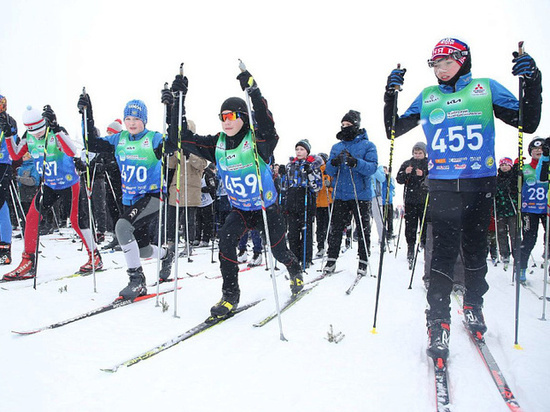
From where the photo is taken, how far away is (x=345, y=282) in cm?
493

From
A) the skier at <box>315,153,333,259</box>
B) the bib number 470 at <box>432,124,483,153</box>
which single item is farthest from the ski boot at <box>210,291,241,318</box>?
the skier at <box>315,153,333,259</box>

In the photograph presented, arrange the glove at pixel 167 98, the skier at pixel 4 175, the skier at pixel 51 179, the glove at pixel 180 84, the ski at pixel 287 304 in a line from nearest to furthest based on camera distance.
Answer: the ski at pixel 287 304 → the glove at pixel 180 84 → the glove at pixel 167 98 → the skier at pixel 51 179 → the skier at pixel 4 175

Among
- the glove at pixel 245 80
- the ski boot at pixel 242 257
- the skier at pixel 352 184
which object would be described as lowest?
the ski boot at pixel 242 257

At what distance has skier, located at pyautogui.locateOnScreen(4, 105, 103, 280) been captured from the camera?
4.91 m

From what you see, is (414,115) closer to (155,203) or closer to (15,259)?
(155,203)

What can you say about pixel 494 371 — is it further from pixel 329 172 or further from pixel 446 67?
pixel 329 172

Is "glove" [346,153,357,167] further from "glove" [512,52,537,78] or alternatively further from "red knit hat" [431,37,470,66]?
"glove" [512,52,537,78]

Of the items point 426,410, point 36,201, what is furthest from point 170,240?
point 426,410

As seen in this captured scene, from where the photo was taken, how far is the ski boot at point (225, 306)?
3.16 metres

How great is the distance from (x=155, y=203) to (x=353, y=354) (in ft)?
9.79

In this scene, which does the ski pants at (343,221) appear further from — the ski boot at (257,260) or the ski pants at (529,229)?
the ski pants at (529,229)

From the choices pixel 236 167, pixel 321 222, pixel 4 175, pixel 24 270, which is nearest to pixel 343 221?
pixel 321 222

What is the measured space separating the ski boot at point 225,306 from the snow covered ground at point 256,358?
118mm

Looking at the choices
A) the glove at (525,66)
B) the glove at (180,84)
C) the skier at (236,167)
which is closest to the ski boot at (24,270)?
the skier at (236,167)
